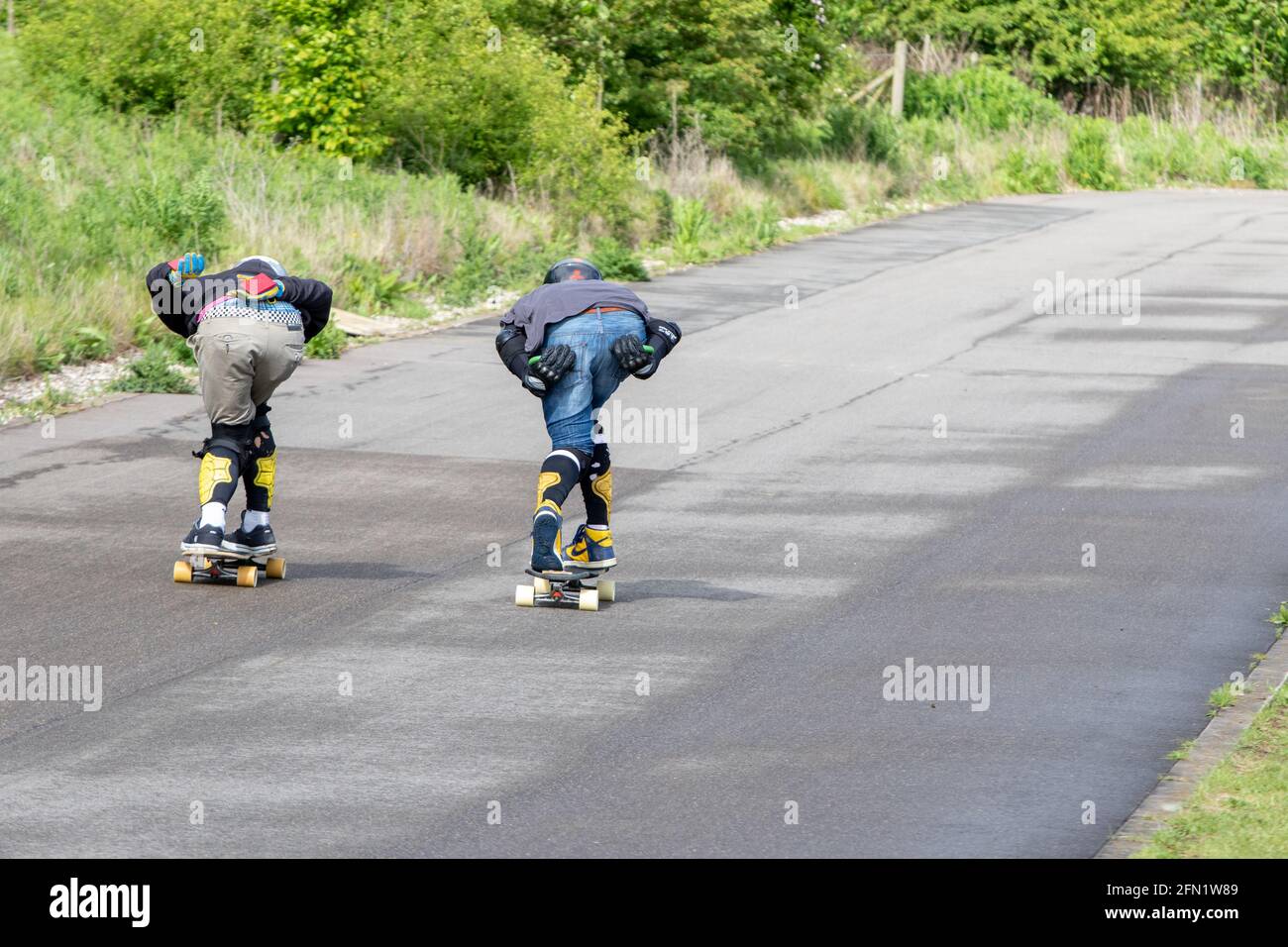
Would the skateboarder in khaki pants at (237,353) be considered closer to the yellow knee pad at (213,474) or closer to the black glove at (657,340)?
the yellow knee pad at (213,474)

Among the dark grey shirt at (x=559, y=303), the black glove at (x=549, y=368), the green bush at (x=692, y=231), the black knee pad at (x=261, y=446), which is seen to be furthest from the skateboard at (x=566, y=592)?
the green bush at (x=692, y=231)

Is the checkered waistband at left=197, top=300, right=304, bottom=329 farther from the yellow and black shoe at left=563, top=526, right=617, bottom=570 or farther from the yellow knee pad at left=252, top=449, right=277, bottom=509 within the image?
the yellow and black shoe at left=563, top=526, right=617, bottom=570

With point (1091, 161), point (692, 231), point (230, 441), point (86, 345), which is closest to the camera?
point (230, 441)

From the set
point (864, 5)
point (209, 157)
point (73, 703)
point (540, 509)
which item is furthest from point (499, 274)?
point (864, 5)

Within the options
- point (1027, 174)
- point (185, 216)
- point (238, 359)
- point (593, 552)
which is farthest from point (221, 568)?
point (1027, 174)

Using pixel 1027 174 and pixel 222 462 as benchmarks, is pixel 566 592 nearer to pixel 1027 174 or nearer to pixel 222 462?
pixel 222 462

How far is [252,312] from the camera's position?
1045 centimetres

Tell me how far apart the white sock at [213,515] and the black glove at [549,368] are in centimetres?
176

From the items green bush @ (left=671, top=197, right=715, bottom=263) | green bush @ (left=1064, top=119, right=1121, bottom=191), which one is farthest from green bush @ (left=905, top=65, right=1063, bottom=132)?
green bush @ (left=671, top=197, right=715, bottom=263)

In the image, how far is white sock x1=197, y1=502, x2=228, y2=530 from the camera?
402 inches

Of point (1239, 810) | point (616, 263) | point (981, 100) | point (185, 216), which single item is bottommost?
point (1239, 810)

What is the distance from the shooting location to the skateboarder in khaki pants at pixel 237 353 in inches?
405

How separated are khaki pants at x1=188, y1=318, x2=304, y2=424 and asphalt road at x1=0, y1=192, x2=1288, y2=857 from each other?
996 mm

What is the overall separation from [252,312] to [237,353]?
0.87 feet
